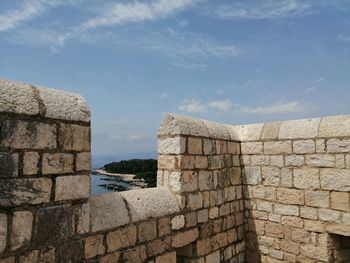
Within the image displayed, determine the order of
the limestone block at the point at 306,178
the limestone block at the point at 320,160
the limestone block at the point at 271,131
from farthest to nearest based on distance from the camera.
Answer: the limestone block at the point at 271,131, the limestone block at the point at 306,178, the limestone block at the point at 320,160

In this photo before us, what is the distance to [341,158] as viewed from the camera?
15.3 ft

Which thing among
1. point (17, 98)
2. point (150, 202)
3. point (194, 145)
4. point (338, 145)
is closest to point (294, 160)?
point (338, 145)

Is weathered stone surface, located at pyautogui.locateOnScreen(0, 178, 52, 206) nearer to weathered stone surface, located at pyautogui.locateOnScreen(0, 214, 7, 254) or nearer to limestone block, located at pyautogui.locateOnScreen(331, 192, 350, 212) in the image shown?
weathered stone surface, located at pyautogui.locateOnScreen(0, 214, 7, 254)

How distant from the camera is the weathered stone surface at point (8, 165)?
2.42 metres

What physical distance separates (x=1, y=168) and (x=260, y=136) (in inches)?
168

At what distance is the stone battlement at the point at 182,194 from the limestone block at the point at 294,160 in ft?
0.05

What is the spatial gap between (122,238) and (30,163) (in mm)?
1339

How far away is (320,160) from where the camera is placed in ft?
16.0

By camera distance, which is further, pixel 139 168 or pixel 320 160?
pixel 139 168

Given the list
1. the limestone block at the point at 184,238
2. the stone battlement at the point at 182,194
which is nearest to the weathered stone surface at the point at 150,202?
the stone battlement at the point at 182,194

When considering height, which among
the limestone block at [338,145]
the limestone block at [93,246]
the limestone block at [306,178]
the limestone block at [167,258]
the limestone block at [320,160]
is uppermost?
the limestone block at [338,145]

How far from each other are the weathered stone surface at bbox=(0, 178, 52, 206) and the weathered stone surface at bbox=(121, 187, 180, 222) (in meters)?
1.10

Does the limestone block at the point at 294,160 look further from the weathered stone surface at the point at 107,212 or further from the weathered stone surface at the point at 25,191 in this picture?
the weathered stone surface at the point at 25,191

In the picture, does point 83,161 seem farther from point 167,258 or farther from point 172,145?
point 167,258
